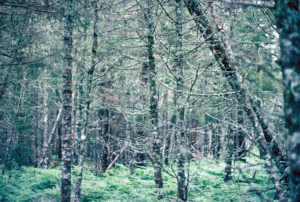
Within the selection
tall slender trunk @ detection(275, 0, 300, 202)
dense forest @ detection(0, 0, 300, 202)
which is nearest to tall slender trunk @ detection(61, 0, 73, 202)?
dense forest @ detection(0, 0, 300, 202)

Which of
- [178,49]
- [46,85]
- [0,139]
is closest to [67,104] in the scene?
[178,49]

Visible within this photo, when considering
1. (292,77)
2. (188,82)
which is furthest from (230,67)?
(188,82)

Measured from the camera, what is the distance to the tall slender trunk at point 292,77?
1.64 metres

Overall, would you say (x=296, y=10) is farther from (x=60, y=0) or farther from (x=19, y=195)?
(x=19, y=195)

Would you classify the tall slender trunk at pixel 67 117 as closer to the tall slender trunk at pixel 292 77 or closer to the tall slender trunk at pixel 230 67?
the tall slender trunk at pixel 230 67

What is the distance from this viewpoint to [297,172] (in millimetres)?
1647

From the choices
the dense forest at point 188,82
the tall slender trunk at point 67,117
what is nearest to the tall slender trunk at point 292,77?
the dense forest at point 188,82

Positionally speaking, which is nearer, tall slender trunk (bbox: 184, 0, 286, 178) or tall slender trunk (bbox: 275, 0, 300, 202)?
tall slender trunk (bbox: 275, 0, 300, 202)

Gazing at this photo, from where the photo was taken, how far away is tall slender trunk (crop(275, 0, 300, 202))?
164 cm

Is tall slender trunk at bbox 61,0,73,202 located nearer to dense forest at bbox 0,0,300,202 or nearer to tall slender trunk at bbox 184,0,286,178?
dense forest at bbox 0,0,300,202

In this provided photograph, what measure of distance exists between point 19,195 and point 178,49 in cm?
718

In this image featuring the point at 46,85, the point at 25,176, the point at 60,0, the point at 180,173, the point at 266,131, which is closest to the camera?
the point at 266,131

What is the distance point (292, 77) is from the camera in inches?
65.8

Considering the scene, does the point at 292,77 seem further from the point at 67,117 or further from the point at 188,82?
the point at 67,117
